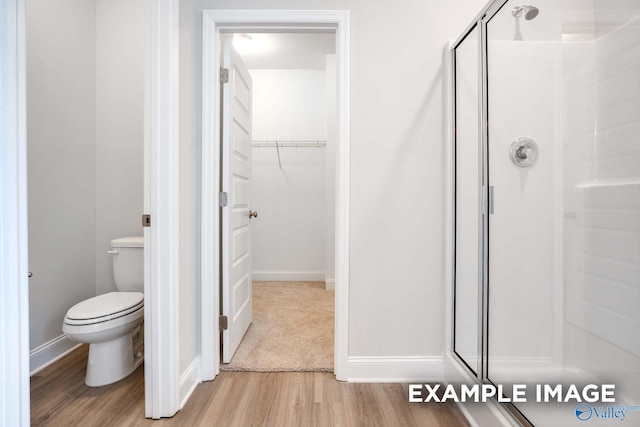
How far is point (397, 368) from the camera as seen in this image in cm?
179

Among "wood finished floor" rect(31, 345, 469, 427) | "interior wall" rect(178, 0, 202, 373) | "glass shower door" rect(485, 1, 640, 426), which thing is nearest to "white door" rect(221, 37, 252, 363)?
"interior wall" rect(178, 0, 202, 373)

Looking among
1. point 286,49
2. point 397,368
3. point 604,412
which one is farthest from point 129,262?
point 286,49

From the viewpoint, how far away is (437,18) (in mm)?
1775

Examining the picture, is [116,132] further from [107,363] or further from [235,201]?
[107,363]

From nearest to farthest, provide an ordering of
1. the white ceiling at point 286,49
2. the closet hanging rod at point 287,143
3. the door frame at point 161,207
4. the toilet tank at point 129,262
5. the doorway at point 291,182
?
the door frame at point 161,207, the toilet tank at point 129,262, the doorway at point 291,182, the white ceiling at point 286,49, the closet hanging rod at point 287,143

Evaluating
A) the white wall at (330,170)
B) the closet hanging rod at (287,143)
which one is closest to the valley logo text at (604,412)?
the white wall at (330,170)

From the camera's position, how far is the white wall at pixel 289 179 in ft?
13.0

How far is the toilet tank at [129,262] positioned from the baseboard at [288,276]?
6.47 ft

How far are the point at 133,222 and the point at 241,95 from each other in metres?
1.18

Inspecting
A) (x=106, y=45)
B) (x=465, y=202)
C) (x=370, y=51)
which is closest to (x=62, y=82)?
(x=106, y=45)

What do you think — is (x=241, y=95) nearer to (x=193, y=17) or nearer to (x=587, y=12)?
(x=193, y=17)

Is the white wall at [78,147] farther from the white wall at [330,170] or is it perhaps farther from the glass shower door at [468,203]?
the glass shower door at [468,203]

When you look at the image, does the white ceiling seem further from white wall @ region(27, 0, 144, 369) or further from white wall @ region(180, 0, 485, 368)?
white wall @ region(180, 0, 485, 368)

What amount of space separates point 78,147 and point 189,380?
1683 mm
